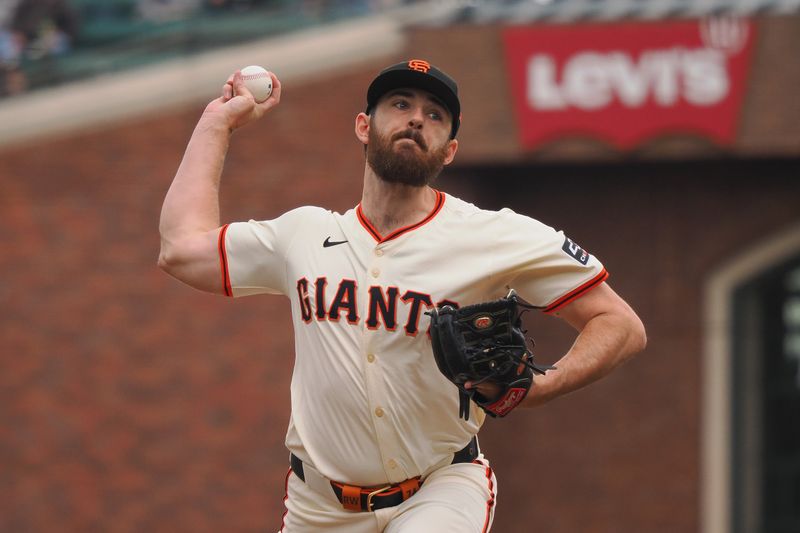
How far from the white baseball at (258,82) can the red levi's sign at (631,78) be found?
749 centimetres

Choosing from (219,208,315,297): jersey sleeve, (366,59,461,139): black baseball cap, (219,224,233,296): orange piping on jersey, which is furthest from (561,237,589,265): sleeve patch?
(219,224,233,296): orange piping on jersey

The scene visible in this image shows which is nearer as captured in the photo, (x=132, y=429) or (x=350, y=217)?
(x=350, y=217)

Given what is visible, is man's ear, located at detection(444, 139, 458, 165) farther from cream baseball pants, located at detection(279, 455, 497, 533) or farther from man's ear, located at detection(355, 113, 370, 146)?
cream baseball pants, located at detection(279, 455, 497, 533)

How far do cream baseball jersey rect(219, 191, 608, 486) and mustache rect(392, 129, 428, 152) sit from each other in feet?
0.90

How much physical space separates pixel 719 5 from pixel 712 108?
93 cm

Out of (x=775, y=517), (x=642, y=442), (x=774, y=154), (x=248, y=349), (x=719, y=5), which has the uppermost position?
(x=719, y=5)

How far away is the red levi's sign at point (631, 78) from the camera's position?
11945mm

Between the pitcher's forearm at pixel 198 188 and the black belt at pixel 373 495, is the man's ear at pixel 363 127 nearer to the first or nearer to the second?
the pitcher's forearm at pixel 198 188

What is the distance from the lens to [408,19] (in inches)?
484

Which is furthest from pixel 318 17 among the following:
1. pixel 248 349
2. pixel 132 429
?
pixel 132 429

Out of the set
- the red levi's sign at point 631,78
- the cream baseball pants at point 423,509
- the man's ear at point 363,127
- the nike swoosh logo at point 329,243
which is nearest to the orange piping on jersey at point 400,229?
the nike swoosh logo at point 329,243

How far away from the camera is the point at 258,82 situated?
15.9 ft

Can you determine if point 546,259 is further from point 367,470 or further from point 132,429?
point 132,429

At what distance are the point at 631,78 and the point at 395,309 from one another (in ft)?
26.4
